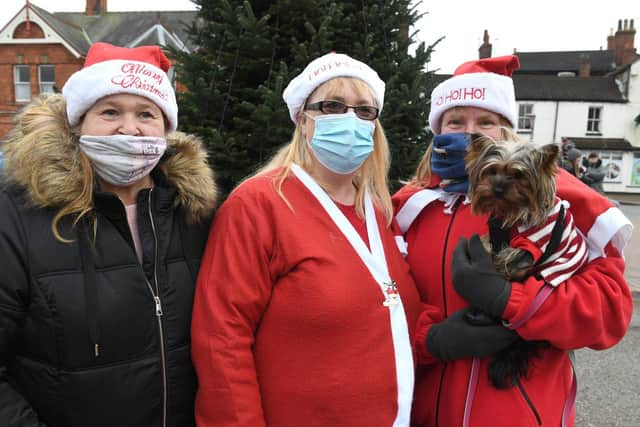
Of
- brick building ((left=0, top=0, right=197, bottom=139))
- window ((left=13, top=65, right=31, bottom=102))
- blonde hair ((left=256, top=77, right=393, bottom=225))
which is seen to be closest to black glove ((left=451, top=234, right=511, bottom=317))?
blonde hair ((left=256, top=77, right=393, bottom=225))

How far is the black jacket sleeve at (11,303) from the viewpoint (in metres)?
1.68

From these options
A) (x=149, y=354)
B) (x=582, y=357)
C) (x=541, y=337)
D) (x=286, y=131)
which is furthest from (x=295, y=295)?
(x=582, y=357)

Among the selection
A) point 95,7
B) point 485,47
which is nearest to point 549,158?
point 95,7

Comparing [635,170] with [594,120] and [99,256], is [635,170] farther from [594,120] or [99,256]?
[99,256]

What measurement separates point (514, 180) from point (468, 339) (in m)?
0.73

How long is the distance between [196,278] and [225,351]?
1.19 ft

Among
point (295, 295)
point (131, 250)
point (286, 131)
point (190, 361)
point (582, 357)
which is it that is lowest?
point (582, 357)

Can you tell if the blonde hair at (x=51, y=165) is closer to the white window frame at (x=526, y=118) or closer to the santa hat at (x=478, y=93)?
the santa hat at (x=478, y=93)

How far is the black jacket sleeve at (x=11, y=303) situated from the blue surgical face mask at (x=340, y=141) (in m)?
1.30

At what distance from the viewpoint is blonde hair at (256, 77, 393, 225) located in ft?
7.75

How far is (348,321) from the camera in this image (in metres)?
2.00

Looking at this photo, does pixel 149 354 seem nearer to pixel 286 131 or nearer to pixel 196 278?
pixel 196 278

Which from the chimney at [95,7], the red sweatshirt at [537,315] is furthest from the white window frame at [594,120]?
the red sweatshirt at [537,315]

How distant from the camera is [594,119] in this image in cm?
3550
